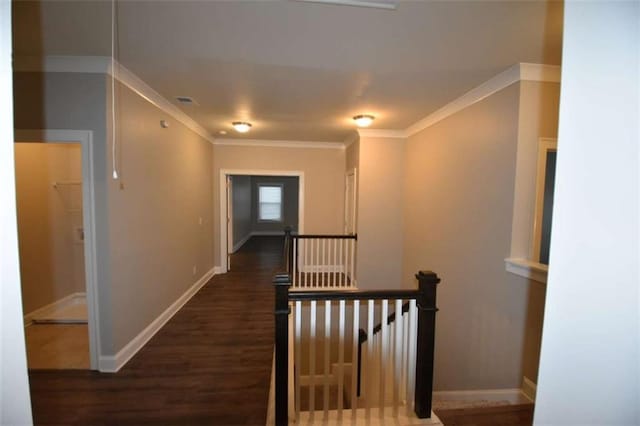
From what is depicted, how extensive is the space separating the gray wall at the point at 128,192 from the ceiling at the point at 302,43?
0.96 feet

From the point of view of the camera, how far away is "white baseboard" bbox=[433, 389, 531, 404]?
224cm

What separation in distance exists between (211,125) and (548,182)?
4313mm

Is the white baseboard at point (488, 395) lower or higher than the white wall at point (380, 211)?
lower

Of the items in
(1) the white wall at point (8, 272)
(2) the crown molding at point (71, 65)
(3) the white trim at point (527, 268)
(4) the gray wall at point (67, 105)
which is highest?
(2) the crown molding at point (71, 65)

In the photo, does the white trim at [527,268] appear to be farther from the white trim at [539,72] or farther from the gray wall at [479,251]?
the white trim at [539,72]

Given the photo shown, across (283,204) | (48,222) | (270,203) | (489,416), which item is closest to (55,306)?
(48,222)

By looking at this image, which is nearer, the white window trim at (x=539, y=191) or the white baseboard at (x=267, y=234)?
the white window trim at (x=539, y=191)

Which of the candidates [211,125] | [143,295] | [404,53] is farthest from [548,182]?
[211,125]

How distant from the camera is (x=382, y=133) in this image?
4.49 m

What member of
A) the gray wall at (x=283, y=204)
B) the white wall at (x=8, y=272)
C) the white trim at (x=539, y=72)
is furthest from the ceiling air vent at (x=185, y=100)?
the gray wall at (x=283, y=204)

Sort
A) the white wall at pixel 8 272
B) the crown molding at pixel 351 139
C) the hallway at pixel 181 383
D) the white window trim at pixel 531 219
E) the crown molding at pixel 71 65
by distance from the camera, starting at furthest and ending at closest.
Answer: the crown molding at pixel 351 139 → the white window trim at pixel 531 219 → the crown molding at pixel 71 65 → the hallway at pixel 181 383 → the white wall at pixel 8 272

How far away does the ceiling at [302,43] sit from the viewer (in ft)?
5.22

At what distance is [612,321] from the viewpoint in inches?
22.5

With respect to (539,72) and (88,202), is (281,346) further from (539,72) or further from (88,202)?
(539,72)
